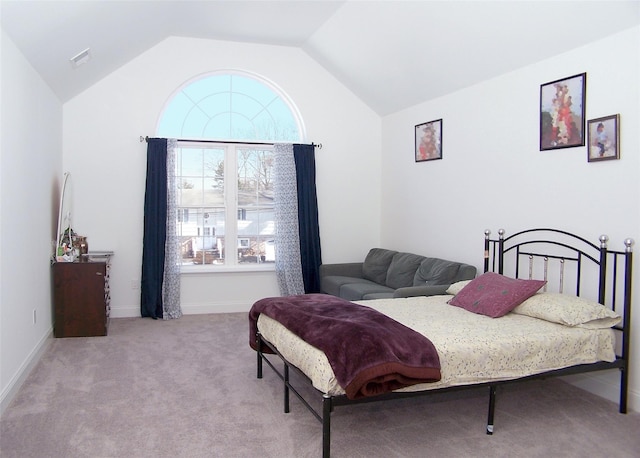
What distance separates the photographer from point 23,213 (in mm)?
3969

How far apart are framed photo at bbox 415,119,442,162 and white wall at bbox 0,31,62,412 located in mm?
3709

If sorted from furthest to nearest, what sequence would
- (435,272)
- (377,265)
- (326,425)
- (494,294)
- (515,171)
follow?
1. (377,265)
2. (435,272)
3. (515,171)
4. (494,294)
5. (326,425)

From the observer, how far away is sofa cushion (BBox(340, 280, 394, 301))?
17.0 feet

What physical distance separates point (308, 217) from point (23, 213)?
10.6ft

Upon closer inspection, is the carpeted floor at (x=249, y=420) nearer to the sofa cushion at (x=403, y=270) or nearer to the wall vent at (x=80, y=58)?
the sofa cushion at (x=403, y=270)

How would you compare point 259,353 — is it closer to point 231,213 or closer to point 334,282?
point 334,282

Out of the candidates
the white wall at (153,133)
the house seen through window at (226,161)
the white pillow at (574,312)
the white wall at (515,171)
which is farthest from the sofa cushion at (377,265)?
the white pillow at (574,312)

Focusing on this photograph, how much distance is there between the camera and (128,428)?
3076 mm

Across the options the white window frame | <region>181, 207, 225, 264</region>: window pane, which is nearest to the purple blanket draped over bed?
the white window frame

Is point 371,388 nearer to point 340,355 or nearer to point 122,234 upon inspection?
point 340,355

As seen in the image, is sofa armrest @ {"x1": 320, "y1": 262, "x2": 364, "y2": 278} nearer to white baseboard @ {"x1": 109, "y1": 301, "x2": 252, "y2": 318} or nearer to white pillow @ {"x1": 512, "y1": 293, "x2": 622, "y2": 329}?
white baseboard @ {"x1": 109, "y1": 301, "x2": 252, "y2": 318}

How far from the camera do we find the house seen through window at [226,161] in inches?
247

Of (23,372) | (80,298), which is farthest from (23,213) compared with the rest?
(80,298)

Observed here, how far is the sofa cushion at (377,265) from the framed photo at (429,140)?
1130 millimetres
